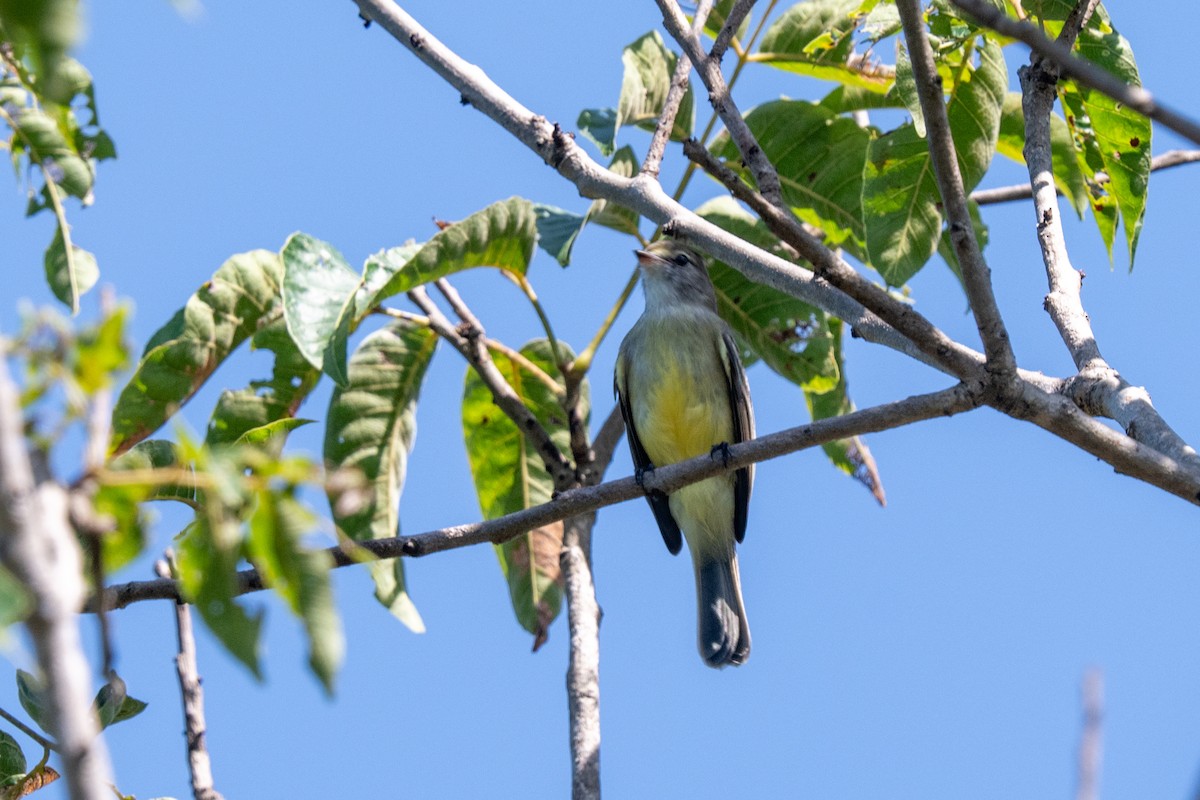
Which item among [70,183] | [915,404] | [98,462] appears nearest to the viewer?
[98,462]

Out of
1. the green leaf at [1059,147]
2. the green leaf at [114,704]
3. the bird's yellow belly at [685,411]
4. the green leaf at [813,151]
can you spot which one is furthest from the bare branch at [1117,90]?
the bird's yellow belly at [685,411]

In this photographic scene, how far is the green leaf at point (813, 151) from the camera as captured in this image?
510 centimetres

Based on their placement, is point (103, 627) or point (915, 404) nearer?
point (103, 627)

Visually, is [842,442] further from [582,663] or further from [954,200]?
[954,200]

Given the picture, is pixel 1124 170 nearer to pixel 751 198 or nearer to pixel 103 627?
pixel 751 198

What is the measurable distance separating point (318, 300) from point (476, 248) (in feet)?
2.08

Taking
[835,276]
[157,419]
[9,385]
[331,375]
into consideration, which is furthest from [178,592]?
[9,385]

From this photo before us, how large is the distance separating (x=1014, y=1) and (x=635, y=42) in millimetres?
1363

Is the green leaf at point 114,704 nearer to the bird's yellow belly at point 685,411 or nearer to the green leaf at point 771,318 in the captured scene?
the green leaf at point 771,318

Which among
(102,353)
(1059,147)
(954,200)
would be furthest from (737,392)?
(102,353)

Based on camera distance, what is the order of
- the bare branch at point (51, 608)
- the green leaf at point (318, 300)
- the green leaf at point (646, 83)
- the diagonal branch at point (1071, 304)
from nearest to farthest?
the bare branch at point (51, 608), the diagonal branch at point (1071, 304), the green leaf at point (318, 300), the green leaf at point (646, 83)

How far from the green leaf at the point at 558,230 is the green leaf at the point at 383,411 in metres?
0.63

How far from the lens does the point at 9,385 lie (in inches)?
48.5

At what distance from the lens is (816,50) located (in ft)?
16.0
